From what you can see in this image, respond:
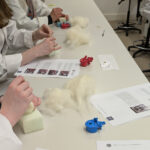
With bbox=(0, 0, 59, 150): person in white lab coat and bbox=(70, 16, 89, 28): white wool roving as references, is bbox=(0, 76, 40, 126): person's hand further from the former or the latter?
bbox=(70, 16, 89, 28): white wool roving

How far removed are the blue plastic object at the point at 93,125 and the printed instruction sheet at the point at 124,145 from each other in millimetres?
53

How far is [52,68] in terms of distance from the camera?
117 cm

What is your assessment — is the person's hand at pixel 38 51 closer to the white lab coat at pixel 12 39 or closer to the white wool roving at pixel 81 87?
the white lab coat at pixel 12 39

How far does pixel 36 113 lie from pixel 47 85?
28 cm

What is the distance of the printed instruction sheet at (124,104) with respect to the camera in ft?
2.68

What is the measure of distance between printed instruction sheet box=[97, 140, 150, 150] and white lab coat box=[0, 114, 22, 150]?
280 millimetres

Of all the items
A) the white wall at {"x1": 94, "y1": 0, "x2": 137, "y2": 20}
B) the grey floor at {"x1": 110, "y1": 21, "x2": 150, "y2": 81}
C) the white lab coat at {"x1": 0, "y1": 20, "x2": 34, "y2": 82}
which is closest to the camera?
the white lab coat at {"x1": 0, "y1": 20, "x2": 34, "y2": 82}

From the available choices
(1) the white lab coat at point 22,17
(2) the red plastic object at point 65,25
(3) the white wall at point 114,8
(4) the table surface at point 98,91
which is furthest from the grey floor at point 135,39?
(1) the white lab coat at point 22,17

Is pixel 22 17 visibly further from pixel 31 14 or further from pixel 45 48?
pixel 45 48

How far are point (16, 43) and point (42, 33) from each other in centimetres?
21

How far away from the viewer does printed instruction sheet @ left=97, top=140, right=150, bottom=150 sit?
0.69 meters

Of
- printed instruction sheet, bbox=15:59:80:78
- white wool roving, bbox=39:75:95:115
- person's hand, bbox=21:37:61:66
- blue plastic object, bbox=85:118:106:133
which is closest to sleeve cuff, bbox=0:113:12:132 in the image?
white wool roving, bbox=39:75:95:115

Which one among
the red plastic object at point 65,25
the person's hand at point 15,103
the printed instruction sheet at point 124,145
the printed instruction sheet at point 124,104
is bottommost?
the printed instruction sheet at point 124,145

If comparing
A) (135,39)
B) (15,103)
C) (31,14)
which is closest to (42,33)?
(31,14)
